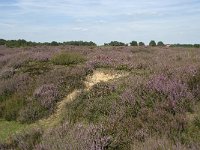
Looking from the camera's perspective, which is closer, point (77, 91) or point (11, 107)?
point (77, 91)

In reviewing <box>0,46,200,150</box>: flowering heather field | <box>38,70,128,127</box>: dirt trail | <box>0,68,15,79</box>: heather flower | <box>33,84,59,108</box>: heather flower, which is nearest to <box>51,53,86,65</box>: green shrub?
<box>0,68,15,79</box>: heather flower

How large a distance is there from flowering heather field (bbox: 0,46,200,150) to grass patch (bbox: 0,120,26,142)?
27 mm

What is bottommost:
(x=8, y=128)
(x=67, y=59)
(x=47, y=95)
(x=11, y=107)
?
(x=8, y=128)

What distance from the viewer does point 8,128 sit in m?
9.59

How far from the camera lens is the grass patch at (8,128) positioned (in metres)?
8.92

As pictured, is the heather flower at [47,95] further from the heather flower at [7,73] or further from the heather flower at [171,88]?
the heather flower at [7,73]

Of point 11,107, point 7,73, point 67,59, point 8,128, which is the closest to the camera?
point 8,128

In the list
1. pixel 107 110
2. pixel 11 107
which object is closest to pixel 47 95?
pixel 11 107

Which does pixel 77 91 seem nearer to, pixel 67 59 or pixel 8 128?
pixel 8 128

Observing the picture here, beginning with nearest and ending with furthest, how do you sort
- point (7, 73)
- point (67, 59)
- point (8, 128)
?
point (8, 128) < point (7, 73) < point (67, 59)

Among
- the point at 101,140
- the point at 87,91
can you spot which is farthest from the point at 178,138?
the point at 87,91

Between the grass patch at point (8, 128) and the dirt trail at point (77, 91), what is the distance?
597mm

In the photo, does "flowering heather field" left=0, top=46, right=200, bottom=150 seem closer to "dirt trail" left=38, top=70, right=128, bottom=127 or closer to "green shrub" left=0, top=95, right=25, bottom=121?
"green shrub" left=0, top=95, right=25, bottom=121

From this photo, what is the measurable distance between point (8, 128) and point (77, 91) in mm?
2150
